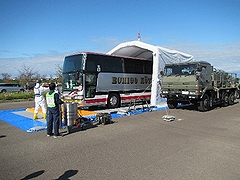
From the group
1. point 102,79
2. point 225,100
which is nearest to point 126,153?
point 102,79

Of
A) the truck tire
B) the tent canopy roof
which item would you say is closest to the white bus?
the tent canopy roof

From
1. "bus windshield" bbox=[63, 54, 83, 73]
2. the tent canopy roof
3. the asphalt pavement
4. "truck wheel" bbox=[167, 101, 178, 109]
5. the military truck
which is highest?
the tent canopy roof

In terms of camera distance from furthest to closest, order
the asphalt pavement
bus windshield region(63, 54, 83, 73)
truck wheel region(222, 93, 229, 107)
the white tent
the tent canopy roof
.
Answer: truck wheel region(222, 93, 229, 107)
the tent canopy roof
the white tent
bus windshield region(63, 54, 83, 73)
the asphalt pavement

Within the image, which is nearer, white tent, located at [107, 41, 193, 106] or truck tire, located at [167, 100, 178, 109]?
truck tire, located at [167, 100, 178, 109]

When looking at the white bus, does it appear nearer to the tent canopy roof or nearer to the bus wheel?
the bus wheel

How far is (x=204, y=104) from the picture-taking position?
11.8 meters

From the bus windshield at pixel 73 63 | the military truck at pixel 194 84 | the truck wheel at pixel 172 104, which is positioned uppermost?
the bus windshield at pixel 73 63

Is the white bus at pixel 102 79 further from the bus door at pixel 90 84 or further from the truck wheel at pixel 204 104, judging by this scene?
the truck wheel at pixel 204 104

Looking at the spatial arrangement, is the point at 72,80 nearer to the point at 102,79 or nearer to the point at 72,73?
the point at 72,73

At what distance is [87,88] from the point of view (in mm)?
11617

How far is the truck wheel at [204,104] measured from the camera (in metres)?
11.7

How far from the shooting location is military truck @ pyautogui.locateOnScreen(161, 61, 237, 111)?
11.3 m

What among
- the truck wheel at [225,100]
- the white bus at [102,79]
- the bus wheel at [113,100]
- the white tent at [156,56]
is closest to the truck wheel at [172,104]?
the white tent at [156,56]

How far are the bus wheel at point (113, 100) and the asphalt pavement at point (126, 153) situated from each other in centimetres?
512
